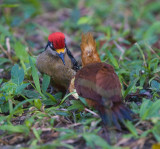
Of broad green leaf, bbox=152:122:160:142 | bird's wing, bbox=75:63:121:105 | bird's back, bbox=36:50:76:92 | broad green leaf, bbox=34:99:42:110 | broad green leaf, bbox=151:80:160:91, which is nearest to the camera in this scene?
broad green leaf, bbox=152:122:160:142

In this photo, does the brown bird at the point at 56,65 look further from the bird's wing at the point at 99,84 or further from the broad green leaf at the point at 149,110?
the broad green leaf at the point at 149,110

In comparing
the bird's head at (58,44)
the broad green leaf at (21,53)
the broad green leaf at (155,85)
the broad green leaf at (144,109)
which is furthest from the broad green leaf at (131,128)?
the broad green leaf at (21,53)

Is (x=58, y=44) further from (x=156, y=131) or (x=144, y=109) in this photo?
(x=156, y=131)

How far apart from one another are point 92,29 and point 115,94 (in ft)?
13.1

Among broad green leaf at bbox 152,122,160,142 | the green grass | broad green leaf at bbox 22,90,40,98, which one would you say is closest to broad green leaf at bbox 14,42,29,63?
the green grass

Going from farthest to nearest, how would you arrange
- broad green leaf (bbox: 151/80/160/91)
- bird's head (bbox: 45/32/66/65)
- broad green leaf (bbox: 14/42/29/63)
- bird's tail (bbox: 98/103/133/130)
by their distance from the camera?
broad green leaf (bbox: 14/42/29/63) → bird's head (bbox: 45/32/66/65) → broad green leaf (bbox: 151/80/160/91) → bird's tail (bbox: 98/103/133/130)

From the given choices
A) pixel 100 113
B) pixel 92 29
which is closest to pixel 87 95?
pixel 100 113

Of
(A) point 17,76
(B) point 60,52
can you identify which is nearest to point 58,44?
(B) point 60,52

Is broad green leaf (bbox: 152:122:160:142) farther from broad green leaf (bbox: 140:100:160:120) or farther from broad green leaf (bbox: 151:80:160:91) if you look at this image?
broad green leaf (bbox: 151:80:160:91)

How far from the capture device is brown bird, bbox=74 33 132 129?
9.48 feet

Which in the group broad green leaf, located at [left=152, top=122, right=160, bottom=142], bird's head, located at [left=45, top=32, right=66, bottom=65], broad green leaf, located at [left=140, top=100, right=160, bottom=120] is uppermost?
bird's head, located at [left=45, top=32, right=66, bottom=65]

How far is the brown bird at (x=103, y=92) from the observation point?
2890 millimetres

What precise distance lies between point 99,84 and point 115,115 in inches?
15.0

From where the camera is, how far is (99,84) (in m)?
3.05
